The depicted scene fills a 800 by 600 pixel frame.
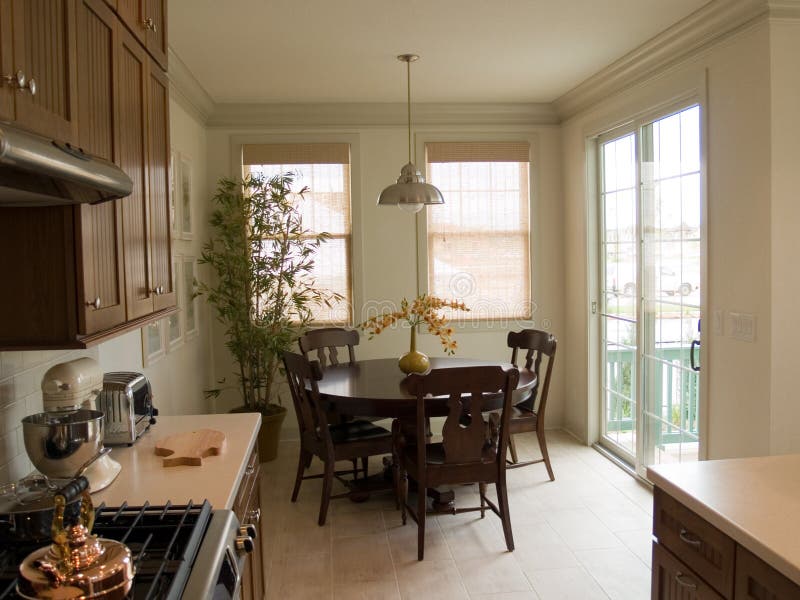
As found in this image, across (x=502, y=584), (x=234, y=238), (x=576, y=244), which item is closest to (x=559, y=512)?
(x=502, y=584)

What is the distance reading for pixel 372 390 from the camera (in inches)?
143

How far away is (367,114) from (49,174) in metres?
4.27

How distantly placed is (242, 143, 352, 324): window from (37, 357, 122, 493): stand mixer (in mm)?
3332

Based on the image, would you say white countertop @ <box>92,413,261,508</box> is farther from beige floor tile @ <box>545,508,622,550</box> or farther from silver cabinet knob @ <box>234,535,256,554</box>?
beige floor tile @ <box>545,508,622,550</box>

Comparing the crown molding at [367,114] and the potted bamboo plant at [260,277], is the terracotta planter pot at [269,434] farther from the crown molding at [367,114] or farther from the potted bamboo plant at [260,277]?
the crown molding at [367,114]

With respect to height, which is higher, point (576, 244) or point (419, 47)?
point (419, 47)

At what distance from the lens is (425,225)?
17.5 feet

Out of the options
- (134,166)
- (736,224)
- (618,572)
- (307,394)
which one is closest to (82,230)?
(134,166)

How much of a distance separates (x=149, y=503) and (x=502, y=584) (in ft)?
6.03

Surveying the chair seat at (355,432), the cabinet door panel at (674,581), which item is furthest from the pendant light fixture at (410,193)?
the cabinet door panel at (674,581)

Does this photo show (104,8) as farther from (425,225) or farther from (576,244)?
(576,244)

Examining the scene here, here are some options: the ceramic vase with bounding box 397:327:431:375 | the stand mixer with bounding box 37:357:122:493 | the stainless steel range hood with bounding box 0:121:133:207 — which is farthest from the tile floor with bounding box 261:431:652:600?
the stainless steel range hood with bounding box 0:121:133:207

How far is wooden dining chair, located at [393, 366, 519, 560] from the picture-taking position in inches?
121

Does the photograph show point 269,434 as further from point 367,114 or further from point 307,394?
point 367,114
